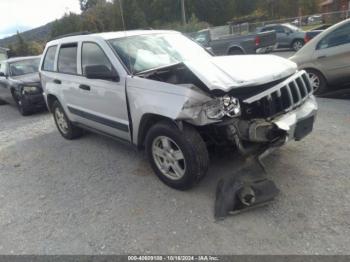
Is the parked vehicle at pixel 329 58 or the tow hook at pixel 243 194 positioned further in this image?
the parked vehicle at pixel 329 58

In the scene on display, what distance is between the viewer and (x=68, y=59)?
5.21 metres

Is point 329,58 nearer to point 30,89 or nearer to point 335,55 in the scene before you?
point 335,55

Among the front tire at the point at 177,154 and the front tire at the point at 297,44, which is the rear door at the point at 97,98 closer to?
the front tire at the point at 177,154

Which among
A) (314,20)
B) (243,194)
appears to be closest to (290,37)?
(314,20)

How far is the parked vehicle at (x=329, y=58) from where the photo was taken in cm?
618

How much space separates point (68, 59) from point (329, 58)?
5.12 m

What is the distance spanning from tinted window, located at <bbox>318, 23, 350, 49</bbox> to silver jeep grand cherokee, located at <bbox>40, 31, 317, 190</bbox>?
311 cm

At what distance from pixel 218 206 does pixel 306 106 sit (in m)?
1.67

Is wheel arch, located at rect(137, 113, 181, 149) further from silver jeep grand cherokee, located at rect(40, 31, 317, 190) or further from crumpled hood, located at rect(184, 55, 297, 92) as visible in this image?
crumpled hood, located at rect(184, 55, 297, 92)

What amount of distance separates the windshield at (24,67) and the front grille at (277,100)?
27.4 feet

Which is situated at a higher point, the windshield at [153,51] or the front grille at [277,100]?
the windshield at [153,51]

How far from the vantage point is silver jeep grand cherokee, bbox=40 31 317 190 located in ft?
10.3

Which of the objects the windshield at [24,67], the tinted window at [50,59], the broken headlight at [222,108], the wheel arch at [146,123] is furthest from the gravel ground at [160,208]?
the windshield at [24,67]

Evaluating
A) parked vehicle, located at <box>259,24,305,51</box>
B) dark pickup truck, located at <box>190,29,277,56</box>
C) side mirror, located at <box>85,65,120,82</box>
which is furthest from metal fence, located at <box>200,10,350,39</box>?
side mirror, located at <box>85,65,120,82</box>
